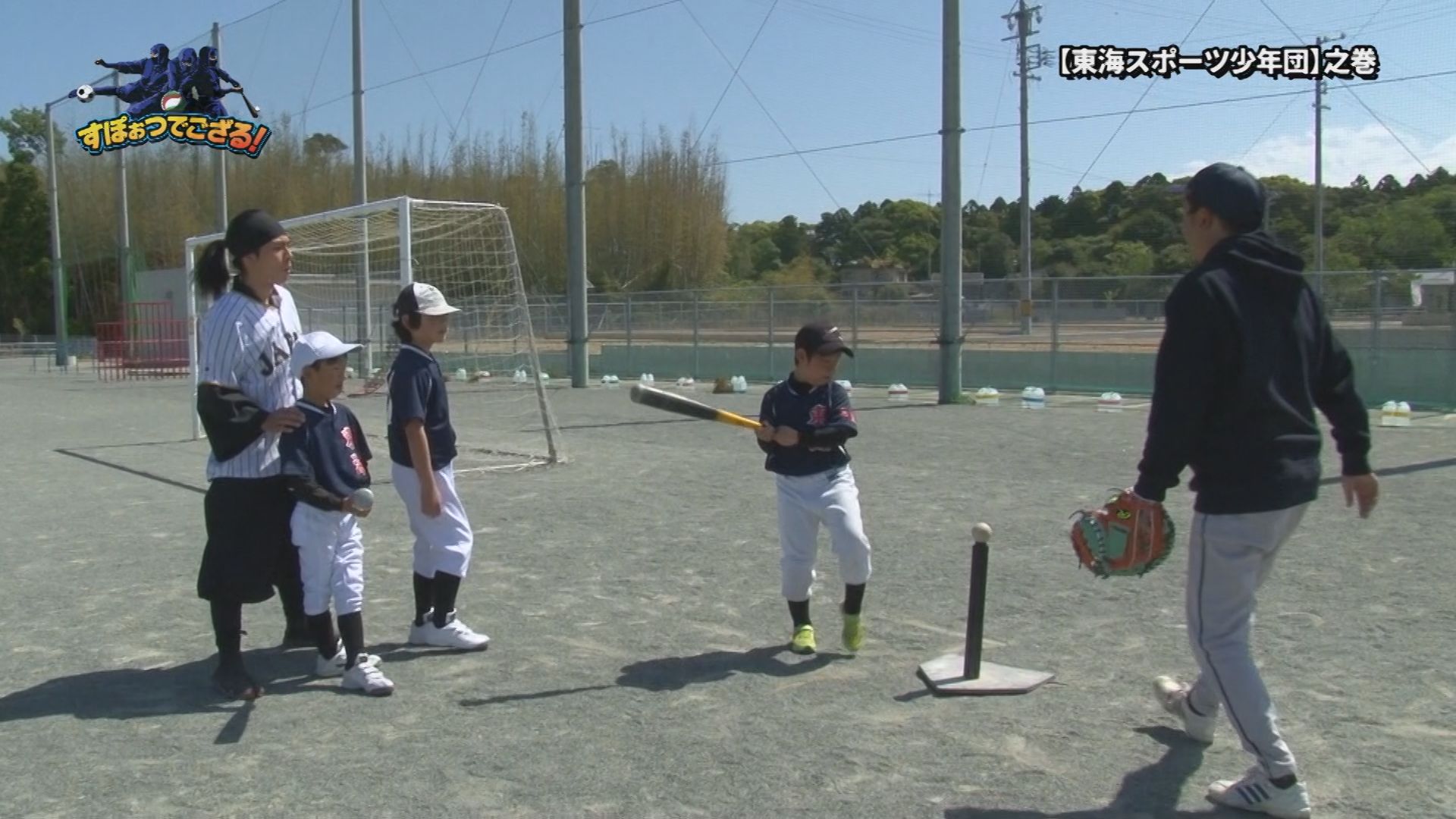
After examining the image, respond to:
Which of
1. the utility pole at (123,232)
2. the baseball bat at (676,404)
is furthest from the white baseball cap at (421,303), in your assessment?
the utility pole at (123,232)

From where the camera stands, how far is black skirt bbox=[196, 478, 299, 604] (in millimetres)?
4824

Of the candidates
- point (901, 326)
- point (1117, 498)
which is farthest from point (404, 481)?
point (901, 326)

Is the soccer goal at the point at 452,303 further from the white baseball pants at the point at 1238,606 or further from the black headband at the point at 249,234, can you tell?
the white baseball pants at the point at 1238,606

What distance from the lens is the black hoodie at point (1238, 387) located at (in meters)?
3.46

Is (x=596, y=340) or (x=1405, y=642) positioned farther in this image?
(x=596, y=340)

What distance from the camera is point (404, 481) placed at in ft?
17.8

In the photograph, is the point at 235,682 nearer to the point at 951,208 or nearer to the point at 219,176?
the point at 951,208

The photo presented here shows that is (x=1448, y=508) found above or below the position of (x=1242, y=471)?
below

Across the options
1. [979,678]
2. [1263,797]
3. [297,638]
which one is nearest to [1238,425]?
[1263,797]

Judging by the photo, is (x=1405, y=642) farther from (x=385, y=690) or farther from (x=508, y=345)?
(x=508, y=345)

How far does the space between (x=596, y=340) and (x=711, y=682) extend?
1029 inches

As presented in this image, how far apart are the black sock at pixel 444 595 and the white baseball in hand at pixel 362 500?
825mm

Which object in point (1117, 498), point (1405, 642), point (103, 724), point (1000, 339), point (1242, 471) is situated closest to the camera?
point (1242, 471)

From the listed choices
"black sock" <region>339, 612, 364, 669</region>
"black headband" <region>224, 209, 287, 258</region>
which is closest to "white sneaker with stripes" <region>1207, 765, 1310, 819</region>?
"black sock" <region>339, 612, 364, 669</region>
